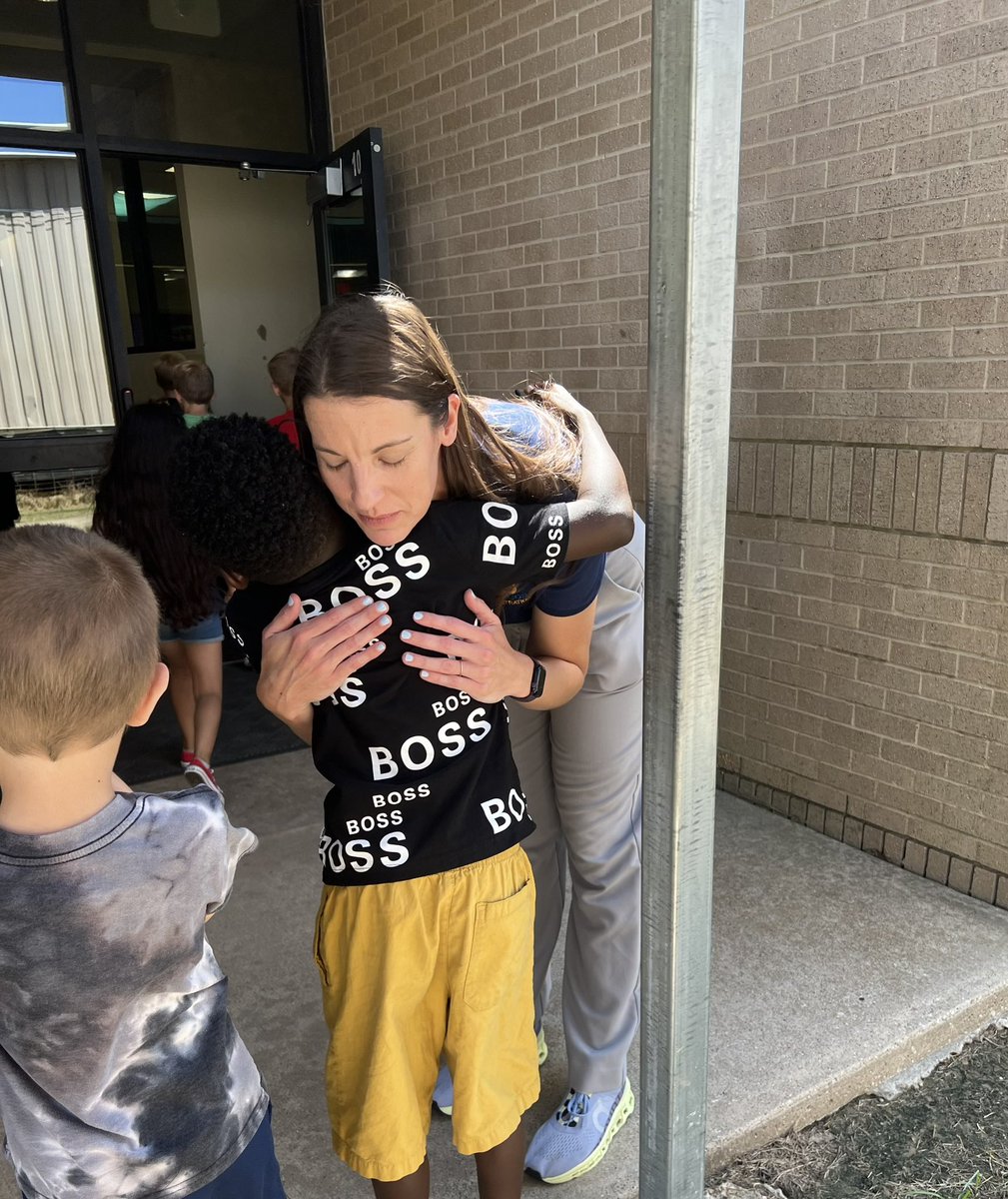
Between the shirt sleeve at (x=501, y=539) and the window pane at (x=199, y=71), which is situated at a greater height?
the window pane at (x=199, y=71)

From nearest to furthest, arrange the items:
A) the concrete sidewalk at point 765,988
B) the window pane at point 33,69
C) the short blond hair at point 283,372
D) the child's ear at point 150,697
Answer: the child's ear at point 150,697
the concrete sidewalk at point 765,988
the short blond hair at point 283,372
the window pane at point 33,69

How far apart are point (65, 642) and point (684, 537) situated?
0.74 meters

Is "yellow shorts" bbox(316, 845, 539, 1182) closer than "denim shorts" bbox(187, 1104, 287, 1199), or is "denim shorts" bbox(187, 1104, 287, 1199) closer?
"denim shorts" bbox(187, 1104, 287, 1199)

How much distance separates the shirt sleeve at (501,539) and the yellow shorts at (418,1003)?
0.46 m

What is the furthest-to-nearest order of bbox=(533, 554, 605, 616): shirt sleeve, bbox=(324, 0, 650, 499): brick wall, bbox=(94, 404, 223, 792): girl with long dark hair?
bbox=(324, 0, 650, 499): brick wall, bbox=(94, 404, 223, 792): girl with long dark hair, bbox=(533, 554, 605, 616): shirt sleeve

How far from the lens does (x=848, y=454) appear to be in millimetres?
3195

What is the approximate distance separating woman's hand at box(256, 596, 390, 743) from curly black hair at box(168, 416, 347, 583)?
4.0 inches

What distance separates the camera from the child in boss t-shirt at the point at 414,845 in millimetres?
1458

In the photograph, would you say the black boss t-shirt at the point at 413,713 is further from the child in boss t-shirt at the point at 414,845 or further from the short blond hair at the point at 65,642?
Answer: the short blond hair at the point at 65,642

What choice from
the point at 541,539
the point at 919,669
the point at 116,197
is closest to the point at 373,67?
the point at 116,197

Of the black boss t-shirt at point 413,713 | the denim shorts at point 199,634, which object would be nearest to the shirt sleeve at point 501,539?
the black boss t-shirt at point 413,713

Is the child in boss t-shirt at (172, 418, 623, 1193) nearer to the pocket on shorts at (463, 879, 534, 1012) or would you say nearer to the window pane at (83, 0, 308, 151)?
the pocket on shorts at (463, 879, 534, 1012)

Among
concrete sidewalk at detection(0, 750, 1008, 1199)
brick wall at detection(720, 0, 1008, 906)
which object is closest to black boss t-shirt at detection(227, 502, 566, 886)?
concrete sidewalk at detection(0, 750, 1008, 1199)

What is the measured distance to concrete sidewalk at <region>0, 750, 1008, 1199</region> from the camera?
7.04 feet
